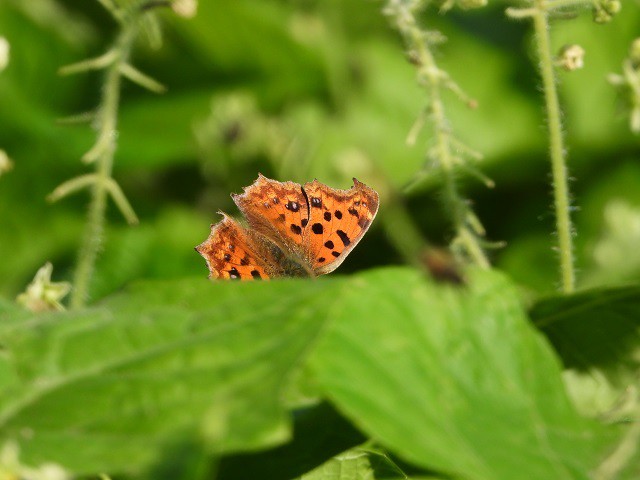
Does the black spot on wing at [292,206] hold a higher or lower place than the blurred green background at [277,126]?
lower

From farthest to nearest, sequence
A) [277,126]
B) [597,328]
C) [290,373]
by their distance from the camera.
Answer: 1. [277,126]
2. [597,328]
3. [290,373]

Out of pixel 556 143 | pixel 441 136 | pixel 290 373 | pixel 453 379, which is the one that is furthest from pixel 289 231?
pixel 290 373

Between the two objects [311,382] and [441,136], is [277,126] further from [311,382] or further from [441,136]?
[311,382]

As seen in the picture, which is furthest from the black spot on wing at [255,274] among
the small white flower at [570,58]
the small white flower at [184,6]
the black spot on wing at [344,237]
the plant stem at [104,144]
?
the small white flower at [570,58]

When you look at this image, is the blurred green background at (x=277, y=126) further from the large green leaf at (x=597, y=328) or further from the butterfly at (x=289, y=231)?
the large green leaf at (x=597, y=328)

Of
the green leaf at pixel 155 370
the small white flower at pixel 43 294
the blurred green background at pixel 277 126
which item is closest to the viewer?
the green leaf at pixel 155 370

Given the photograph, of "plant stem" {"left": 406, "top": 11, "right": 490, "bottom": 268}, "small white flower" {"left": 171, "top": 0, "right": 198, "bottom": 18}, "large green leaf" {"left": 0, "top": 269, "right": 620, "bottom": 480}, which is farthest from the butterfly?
"large green leaf" {"left": 0, "top": 269, "right": 620, "bottom": 480}

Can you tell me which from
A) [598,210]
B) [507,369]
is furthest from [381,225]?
[507,369]
